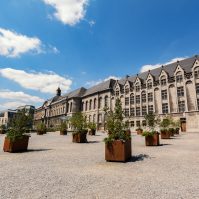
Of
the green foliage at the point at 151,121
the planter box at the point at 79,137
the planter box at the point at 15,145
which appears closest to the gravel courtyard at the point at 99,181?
the planter box at the point at 15,145

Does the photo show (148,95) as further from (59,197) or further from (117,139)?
(59,197)

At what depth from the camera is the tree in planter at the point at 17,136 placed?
1091 cm

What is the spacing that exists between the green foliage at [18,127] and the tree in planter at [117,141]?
589 cm

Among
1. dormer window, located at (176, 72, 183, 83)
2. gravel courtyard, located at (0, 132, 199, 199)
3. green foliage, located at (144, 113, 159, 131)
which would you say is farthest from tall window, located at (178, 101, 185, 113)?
gravel courtyard, located at (0, 132, 199, 199)

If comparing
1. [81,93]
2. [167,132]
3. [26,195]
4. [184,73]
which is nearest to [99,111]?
[81,93]

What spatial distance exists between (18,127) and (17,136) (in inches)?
24.1

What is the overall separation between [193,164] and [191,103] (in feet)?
122

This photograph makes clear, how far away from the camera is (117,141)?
831 cm

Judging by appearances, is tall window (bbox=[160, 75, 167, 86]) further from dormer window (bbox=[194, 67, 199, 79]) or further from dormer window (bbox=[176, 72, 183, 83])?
dormer window (bbox=[194, 67, 199, 79])

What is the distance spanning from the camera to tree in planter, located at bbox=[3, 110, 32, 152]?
35.8 ft

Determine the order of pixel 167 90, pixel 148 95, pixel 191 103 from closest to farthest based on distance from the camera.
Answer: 1. pixel 191 103
2. pixel 167 90
3. pixel 148 95

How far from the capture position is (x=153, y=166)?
7180 millimetres

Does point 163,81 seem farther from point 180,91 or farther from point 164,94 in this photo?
point 180,91

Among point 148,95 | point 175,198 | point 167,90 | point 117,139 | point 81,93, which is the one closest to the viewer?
point 175,198
